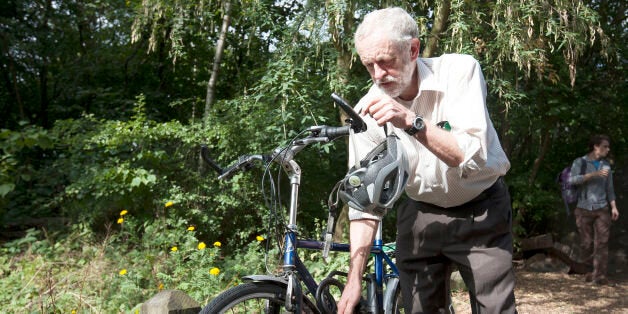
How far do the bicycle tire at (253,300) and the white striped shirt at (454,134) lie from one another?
0.61 m

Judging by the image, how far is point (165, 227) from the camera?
6.91 m

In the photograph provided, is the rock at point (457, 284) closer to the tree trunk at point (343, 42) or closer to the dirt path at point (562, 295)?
the dirt path at point (562, 295)

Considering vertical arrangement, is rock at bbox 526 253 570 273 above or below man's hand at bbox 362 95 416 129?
below

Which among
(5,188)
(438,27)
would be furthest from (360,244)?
(5,188)

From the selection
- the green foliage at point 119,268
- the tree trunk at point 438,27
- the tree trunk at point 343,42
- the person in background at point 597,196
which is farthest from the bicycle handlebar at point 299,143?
the person in background at point 597,196

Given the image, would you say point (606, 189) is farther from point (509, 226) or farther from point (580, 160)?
point (509, 226)

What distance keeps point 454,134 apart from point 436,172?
30 centimetres

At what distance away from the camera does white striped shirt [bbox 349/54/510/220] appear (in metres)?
2.00

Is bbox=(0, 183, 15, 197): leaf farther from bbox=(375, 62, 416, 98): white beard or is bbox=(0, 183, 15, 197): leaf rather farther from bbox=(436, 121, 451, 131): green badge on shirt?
bbox=(436, 121, 451, 131): green badge on shirt

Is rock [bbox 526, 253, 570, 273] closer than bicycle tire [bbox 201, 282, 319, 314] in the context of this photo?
No

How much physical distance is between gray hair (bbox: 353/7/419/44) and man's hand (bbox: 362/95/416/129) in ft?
0.95

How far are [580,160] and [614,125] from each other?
204cm

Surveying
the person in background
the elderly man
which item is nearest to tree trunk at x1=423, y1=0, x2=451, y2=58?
the person in background

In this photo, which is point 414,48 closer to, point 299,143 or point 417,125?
point 417,125
